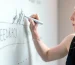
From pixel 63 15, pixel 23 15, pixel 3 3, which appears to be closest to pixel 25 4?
pixel 23 15

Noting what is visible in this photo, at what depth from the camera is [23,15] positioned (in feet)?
2.79

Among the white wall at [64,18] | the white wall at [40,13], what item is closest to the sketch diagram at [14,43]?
the white wall at [40,13]

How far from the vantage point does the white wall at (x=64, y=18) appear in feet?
4.86

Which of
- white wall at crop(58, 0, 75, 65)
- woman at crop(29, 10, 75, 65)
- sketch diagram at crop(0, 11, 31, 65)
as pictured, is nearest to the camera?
sketch diagram at crop(0, 11, 31, 65)

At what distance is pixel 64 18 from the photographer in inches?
59.1

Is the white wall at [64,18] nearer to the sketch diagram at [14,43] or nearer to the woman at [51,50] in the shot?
the woman at [51,50]

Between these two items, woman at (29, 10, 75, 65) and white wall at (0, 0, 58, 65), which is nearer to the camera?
white wall at (0, 0, 58, 65)

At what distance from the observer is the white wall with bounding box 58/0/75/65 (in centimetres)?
148

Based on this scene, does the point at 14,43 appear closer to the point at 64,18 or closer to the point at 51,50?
the point at 51,50

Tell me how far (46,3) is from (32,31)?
1.18ft

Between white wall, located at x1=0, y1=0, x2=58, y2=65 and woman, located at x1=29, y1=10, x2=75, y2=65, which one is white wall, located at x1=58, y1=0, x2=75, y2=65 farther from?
woman, located at x1=29, y1=10, x2=75, y2=65

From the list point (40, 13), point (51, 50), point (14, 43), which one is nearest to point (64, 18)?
point (40, 13)

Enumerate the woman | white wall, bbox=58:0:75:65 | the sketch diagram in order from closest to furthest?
the sketch diagram, the woman, white wall, bbox=58:0:75:65

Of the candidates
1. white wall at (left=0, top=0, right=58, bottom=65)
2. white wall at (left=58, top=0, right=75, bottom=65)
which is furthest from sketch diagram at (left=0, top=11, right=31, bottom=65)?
white wall at (left=58, top=0, right=75, bottom=65)
